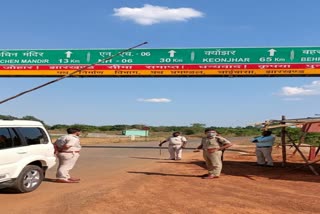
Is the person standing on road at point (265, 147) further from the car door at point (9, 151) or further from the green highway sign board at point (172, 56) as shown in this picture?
the car door at point (9, 151)

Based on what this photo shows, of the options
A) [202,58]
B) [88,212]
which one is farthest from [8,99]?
[202,58]

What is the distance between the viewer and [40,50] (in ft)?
105

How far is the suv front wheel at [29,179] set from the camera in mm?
11000

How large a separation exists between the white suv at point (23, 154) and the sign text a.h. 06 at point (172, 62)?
61.0 feet

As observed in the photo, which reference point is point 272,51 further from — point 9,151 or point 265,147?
point 9,151

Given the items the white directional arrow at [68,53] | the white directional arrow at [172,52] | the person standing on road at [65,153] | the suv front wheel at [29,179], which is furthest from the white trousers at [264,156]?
the white directional arrow at [68,53]

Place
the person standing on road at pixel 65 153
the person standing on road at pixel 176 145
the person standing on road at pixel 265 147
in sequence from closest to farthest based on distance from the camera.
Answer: the person standing on road at pixel 65 153 → the person standing on road at pixel 265 147 → the person standing on road at pixel 176 145

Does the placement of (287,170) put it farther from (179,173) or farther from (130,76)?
(130,76)

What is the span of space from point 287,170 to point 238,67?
513 inches

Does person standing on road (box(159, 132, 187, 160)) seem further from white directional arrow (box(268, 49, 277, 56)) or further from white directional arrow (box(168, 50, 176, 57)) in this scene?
white directional arrow (box(268, 49, 277, 56))

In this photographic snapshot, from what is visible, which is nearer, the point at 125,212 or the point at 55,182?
the point at 125,212

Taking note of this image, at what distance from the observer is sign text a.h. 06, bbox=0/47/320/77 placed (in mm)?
29156

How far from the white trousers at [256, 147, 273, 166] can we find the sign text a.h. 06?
10471mm

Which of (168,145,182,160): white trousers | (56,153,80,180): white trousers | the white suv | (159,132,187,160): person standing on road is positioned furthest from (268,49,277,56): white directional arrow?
the white suv
